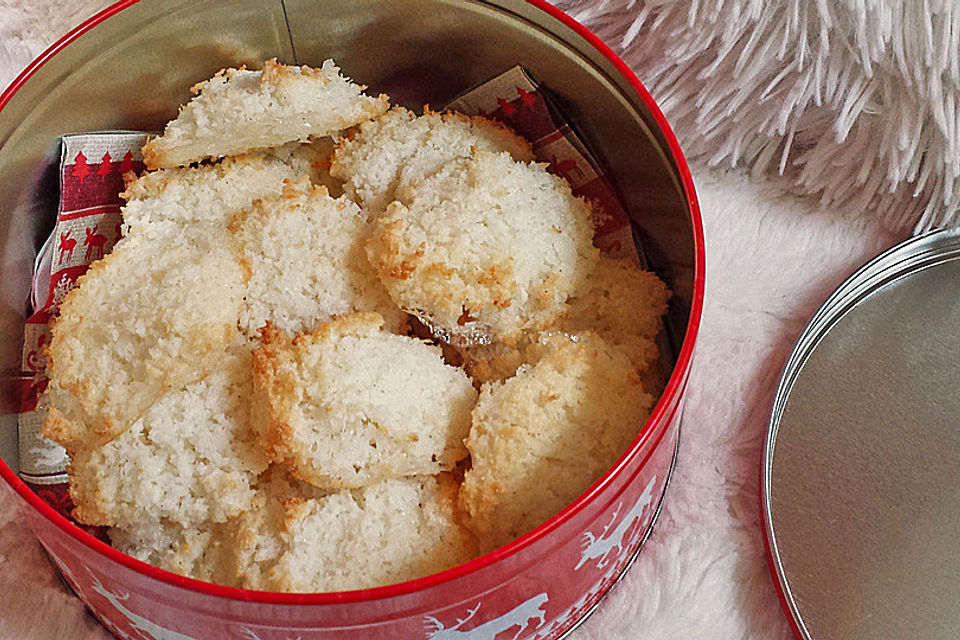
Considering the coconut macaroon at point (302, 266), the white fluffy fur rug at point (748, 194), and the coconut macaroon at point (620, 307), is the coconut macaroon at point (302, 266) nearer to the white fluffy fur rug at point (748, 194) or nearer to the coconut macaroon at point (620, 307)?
the coconut macaroon at point (620, 307)

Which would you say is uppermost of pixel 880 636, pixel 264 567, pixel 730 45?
pixel 730 45

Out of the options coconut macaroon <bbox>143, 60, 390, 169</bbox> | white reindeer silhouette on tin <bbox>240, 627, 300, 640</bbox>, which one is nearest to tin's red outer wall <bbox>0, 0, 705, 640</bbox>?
white reindeer silhouette on tin <bbox>240, 627, 300, 640</bbox>

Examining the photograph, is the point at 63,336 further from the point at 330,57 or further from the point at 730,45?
the point at 730,45

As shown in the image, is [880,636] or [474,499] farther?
[880,636]

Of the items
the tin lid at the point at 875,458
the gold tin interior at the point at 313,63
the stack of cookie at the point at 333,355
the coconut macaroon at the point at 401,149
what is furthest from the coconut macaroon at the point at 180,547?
the tin lid at the point at 875,458

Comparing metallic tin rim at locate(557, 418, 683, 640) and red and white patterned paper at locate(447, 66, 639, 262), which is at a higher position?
red and white patterned paper at locate(447, 66, 639, 262)

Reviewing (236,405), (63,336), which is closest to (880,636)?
(236,405)

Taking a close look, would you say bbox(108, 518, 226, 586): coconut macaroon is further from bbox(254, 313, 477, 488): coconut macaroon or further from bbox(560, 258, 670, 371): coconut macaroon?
bbox(560, 258, 670, 371): coconut macaroon
